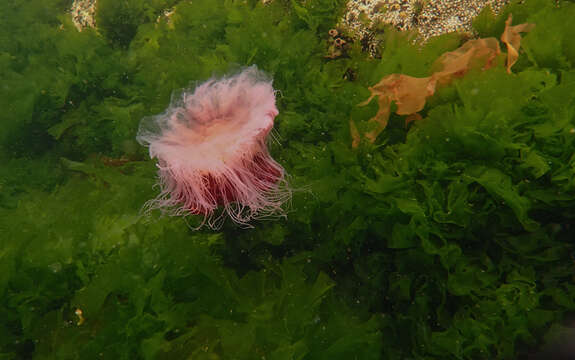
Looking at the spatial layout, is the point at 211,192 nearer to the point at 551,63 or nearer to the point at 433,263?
the point at 433,263

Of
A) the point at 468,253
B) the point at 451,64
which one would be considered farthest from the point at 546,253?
the point at 451,64

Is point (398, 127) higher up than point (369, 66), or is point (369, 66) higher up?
point (369, 66)

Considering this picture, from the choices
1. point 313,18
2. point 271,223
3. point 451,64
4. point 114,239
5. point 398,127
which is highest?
point 313,18

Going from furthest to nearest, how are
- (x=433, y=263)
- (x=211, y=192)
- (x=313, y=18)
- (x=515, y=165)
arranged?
1. (x=313, y=18)
2. (x=211, y=192)
3. (x=433, y=263)
4. (x=515, y=165)

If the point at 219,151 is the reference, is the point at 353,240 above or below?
below
